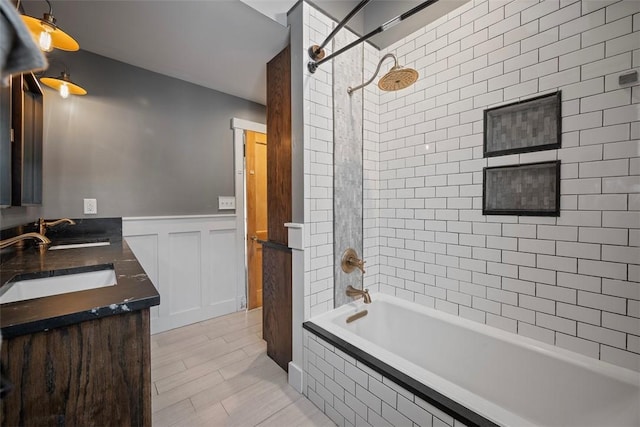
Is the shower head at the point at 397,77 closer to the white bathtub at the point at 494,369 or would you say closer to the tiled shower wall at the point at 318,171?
the tiled shower wall at the point at 318,171

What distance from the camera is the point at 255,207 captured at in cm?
292

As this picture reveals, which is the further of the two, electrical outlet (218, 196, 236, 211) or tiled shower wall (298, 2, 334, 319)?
electrical outlet (218, 196, 236, 211)

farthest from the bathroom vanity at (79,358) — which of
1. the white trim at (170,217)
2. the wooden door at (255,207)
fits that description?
the wooden door at (255,207)

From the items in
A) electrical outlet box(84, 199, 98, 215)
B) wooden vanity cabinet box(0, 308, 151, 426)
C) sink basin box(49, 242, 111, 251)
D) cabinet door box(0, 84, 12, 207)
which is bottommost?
wooden vanity cabinet box(0, 308, 151, 426)

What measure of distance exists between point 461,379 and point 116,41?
330 cm

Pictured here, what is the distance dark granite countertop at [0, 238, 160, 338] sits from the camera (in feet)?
2.15

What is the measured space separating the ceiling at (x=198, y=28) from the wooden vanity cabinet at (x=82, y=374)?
1.84 meters

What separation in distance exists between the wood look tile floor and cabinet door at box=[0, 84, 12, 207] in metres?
1.38

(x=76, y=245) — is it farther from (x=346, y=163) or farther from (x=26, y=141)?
(x=346, y=163)

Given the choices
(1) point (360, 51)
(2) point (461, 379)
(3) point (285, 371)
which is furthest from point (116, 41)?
(2) point (461, 379)

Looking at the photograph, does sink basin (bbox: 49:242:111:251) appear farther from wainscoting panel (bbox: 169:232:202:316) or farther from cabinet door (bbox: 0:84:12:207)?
wainscoting panel (bbox: 169:232:202:316)

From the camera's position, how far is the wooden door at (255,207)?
113 inches

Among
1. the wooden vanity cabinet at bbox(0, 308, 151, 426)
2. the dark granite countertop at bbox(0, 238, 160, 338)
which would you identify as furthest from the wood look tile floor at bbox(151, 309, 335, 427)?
the dark granite countertop at bbox(0, 238, 160, 338)

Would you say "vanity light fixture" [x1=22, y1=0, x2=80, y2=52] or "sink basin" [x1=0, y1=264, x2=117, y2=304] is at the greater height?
"vanity light fixture" [x1=22, y1=0, x2=80, y2=52]
